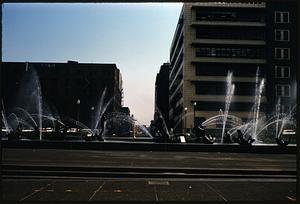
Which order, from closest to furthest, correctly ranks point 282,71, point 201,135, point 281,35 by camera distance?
point 201,135 → point 281,35 → point 282,71

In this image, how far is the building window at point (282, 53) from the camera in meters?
86.2

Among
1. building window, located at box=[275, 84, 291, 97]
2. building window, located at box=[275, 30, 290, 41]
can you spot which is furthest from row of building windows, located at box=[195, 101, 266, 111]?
building window, located at box=[275, 30, 290, 41]

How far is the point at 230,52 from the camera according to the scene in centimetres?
8562

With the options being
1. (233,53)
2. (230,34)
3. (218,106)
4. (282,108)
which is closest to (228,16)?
(230,34)

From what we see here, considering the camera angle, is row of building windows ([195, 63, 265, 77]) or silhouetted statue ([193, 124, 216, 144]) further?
row of building windows ([195, 63, 265, 77])

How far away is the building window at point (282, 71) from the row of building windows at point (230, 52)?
13.7 ft

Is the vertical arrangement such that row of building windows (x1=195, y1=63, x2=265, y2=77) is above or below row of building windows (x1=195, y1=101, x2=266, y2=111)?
above

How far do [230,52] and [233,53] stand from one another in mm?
628

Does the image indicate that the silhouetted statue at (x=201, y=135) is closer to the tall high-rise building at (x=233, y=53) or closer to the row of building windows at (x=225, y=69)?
the tall high-rise building at (x=233, y=53)

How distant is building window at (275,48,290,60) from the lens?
86.2 metres

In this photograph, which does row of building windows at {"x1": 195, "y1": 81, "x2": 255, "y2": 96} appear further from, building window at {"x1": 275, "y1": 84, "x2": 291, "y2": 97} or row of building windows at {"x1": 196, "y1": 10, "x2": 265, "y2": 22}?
row of building windows at {"x1": 196, "y1": 10, "x2": 265, "y2": 22}

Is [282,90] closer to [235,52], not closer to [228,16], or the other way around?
[235,52]

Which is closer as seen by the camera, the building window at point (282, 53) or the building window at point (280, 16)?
the building window at point (282, 53)

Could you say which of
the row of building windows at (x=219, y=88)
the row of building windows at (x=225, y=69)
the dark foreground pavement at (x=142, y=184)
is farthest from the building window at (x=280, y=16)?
the dark foreground pavement at (x=142, y=184)
